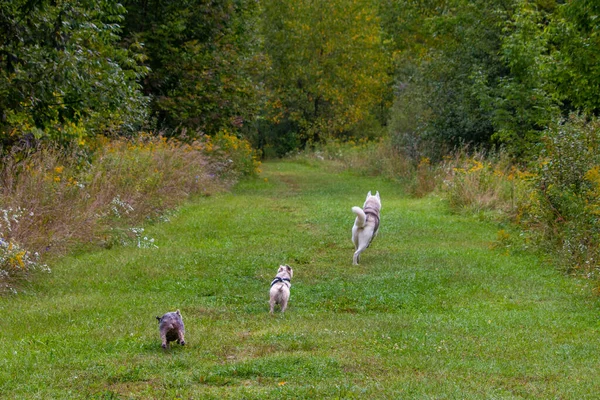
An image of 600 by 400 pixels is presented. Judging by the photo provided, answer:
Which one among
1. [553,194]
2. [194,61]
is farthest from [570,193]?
[194,61]

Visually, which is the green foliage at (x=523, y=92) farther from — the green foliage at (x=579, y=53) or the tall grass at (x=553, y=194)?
the green foliage at (x=579, y=53)

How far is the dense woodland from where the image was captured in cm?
1302

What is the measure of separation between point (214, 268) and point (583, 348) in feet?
20.5

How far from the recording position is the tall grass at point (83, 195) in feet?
36.4

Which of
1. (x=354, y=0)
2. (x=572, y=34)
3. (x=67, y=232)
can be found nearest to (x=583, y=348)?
(x=67, y=232)

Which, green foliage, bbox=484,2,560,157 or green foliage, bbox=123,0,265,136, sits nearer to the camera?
green foliage, bbox=484,2,560,157

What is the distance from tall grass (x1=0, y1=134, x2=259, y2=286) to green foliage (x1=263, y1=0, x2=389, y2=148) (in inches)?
1106

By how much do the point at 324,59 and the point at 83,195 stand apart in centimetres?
3723

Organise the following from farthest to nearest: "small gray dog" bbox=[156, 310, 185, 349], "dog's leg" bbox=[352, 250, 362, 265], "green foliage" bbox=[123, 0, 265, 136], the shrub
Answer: "green foliage" bbox=[123, 0, 265, 136] → the shrub → "dog's leg" bbox=[352, 250, 362, 265] → "small gray dog" bbox=[156, 310, 185, 349]

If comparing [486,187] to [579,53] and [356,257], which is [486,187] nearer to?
[579,53]

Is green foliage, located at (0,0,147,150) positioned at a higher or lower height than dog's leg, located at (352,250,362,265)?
higher

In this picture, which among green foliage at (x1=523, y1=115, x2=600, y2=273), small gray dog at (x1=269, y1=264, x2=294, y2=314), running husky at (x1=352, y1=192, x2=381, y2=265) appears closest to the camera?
small gray dog at (x1=269, y1=264, x2=294, y2=314)

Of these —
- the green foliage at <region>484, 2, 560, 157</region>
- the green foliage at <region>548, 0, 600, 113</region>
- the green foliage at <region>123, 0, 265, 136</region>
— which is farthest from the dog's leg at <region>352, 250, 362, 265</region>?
the green foliage at <region>123, 0, 265, 136</region>

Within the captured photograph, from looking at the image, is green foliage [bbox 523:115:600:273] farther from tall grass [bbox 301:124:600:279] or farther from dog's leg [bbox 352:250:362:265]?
dog's leg [bbox 352:250:362:265]
